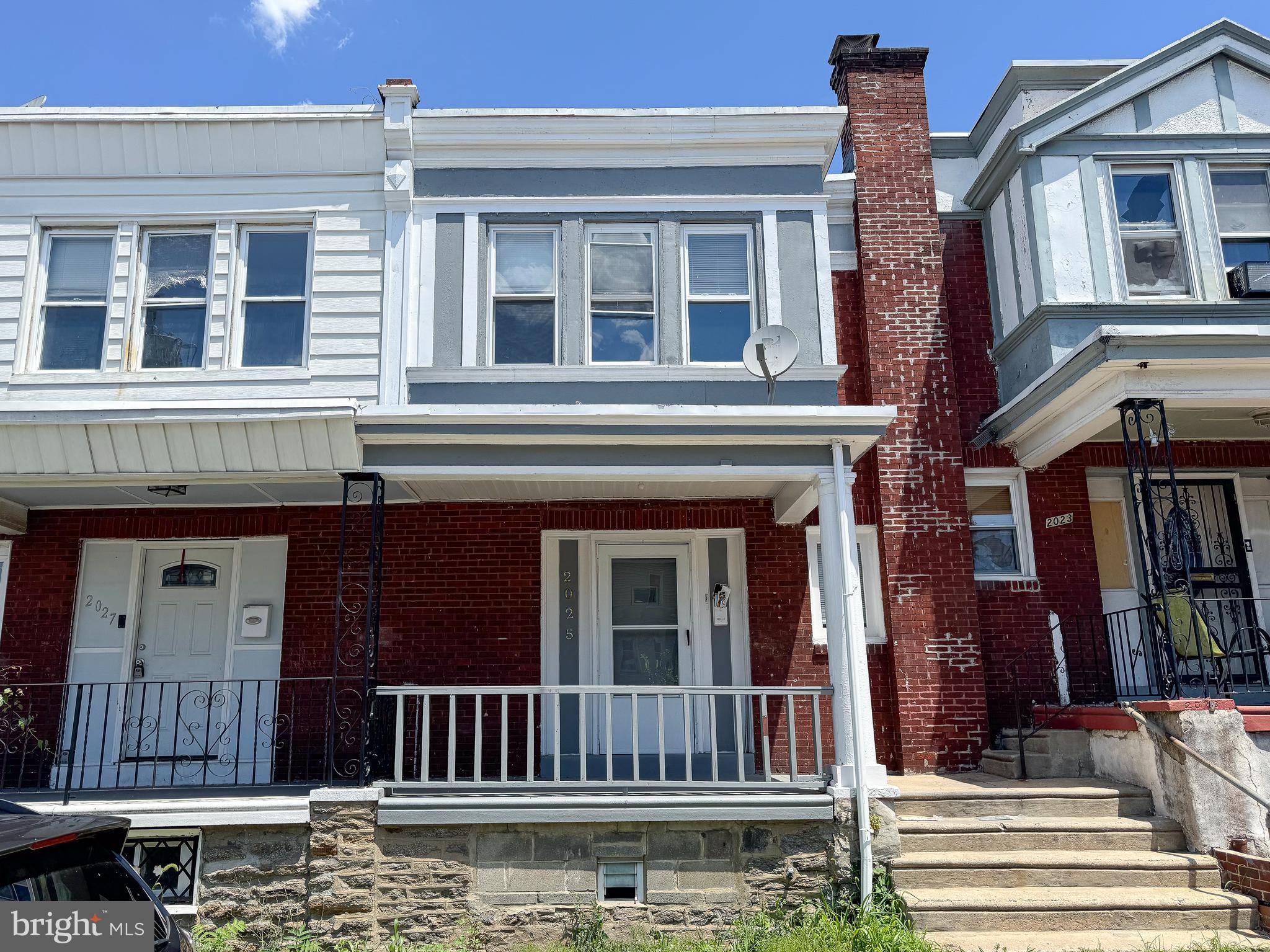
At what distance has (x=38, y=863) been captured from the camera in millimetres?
3699

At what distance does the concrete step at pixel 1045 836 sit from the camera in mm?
7641

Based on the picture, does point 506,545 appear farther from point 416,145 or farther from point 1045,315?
point 1045,315

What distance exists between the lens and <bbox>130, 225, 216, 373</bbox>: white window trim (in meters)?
8.86

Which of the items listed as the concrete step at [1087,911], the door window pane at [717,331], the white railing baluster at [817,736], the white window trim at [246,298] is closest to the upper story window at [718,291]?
the door window pane at [717,331]

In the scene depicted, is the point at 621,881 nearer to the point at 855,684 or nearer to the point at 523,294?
the point at 855,684

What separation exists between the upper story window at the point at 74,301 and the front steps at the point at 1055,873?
8317mm

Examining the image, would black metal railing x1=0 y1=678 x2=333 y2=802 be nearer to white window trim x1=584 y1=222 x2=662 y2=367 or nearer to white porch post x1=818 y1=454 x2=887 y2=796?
white window trim x1=584 y1=222 x2=662 y2=367

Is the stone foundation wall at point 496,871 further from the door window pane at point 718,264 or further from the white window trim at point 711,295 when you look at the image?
the door window pane at point 718,264

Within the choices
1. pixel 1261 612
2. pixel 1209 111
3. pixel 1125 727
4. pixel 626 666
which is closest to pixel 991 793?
pixel 1125 727

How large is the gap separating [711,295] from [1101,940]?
6073 mm

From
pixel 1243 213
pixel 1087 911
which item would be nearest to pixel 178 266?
pixel 1087 911

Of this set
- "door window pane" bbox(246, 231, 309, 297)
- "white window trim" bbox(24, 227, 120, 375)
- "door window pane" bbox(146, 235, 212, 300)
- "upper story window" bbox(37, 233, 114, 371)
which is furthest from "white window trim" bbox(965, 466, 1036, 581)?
"upper story window" bbox(37, 233, 114, 371)

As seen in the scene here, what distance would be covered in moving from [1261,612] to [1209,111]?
543cm

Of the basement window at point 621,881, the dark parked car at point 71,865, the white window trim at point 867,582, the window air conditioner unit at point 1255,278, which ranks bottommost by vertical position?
the basement window at point 621,881
